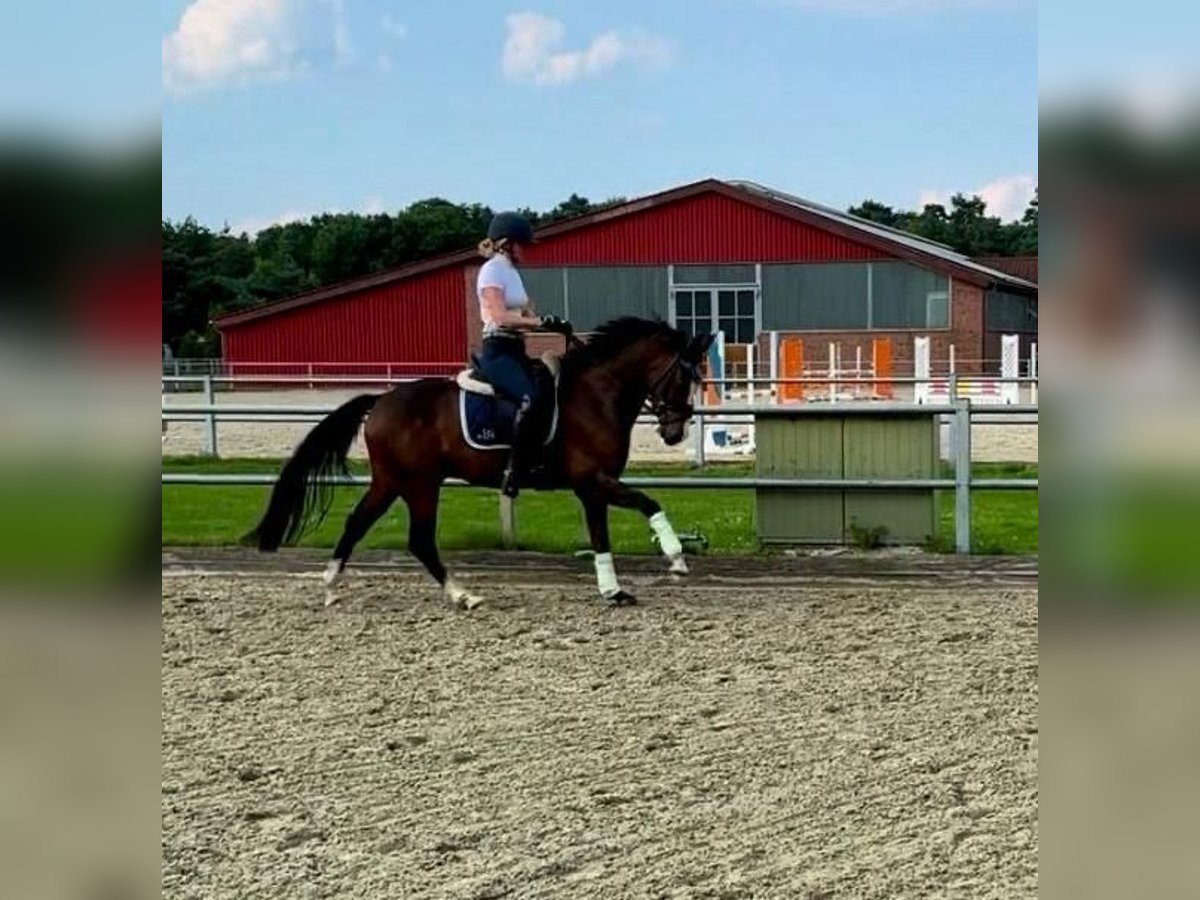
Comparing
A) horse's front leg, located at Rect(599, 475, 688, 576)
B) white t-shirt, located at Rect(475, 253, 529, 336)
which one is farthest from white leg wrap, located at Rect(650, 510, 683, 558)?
white t-shirt, located at Rect(475, 253, 529, 336)

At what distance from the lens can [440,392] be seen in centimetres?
754

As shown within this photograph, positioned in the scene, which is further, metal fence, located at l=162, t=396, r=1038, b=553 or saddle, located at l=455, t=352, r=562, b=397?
metal fence, located at l=162, t=396, r=1038, b=553

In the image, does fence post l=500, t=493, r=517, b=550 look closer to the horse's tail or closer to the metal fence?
the metal fence

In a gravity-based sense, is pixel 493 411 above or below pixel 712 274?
below

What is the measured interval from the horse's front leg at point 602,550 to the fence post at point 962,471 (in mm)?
2446

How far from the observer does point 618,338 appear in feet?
25.1

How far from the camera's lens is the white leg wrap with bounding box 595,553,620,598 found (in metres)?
7.21

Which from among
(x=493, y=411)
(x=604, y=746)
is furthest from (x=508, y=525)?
(x=604, y=746)

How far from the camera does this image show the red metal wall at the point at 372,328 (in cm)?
3694

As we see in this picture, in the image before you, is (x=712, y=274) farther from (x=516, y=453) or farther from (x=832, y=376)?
(x=516, y=453)

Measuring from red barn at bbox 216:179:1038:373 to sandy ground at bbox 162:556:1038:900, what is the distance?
2774 centimetres

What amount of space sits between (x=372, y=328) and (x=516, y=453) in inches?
1217
